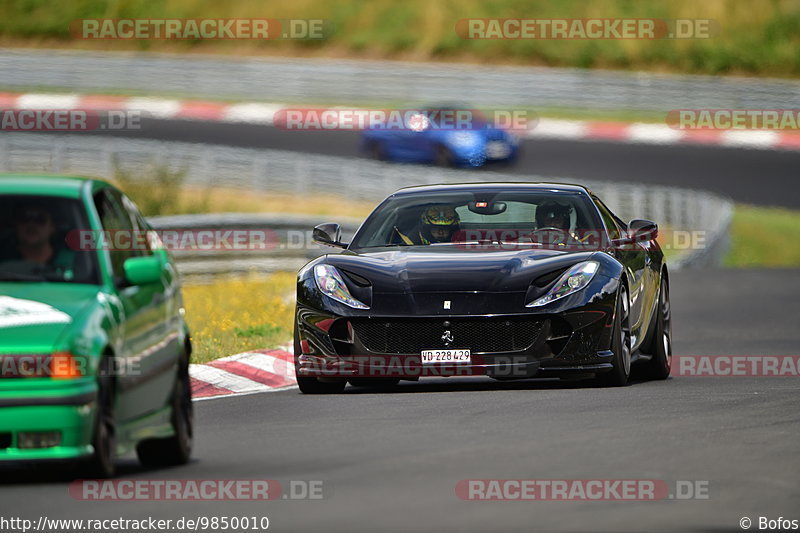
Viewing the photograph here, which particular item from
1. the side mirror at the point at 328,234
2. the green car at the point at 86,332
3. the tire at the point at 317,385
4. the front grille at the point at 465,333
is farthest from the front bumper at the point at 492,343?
the green car at the point at 86,332

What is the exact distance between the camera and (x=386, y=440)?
9.48 meters

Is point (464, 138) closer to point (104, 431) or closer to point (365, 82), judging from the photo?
point (365, 82)

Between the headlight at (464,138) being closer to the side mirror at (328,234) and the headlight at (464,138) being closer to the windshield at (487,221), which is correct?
the windshield at (487,221)

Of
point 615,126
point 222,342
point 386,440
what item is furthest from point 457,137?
point 386,440

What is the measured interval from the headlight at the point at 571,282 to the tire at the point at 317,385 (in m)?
1.57

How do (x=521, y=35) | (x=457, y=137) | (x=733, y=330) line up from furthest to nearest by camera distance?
(x=521, y=35) → (x=457, y=137) → (x=733, y=330)

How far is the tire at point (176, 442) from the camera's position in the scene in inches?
351

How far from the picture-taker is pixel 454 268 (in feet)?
38.8

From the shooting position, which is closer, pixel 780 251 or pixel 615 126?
pixel 780 251

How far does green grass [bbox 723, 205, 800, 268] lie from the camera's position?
31.1 metres

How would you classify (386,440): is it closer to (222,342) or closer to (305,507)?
(305,507)

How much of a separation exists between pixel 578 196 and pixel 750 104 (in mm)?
31041

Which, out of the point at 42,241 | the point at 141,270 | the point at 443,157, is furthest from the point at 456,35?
the point at 141,270

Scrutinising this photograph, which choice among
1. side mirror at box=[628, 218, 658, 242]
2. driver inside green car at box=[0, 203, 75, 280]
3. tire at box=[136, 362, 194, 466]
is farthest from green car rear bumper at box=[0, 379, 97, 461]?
side mirror at box=[628, 218, 658, 242]
